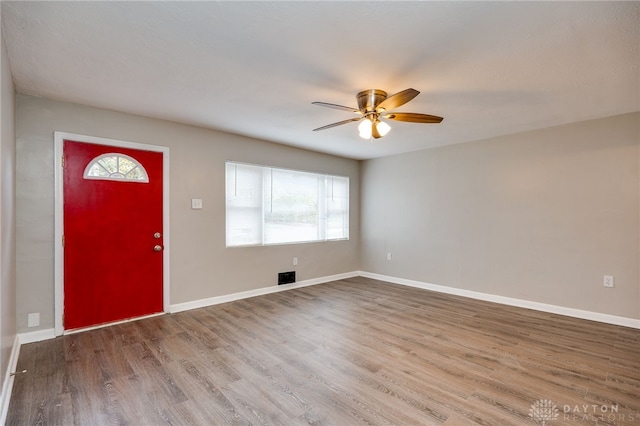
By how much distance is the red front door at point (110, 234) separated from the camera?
3.12 meters

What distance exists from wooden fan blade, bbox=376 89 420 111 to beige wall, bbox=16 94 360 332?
250 centimetres

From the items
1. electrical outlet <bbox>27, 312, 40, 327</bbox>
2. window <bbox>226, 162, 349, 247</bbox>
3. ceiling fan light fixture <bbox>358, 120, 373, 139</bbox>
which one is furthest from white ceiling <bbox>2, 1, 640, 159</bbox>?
electrical outlet <bbox>27, 312, 40, 327</bbox>

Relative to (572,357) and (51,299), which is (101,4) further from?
(572,357)

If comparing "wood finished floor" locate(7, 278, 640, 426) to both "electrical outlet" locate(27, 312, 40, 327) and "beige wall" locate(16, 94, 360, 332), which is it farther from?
"beige wall" locate(16, 94, 360, 332)

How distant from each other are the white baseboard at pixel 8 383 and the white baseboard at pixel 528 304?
491 cm

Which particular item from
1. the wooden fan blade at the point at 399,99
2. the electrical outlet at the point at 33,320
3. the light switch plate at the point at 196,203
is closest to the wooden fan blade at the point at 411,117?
the wooden fan blade at the point at 399,99

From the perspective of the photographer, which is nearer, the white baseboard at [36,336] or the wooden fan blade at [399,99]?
the wooden fan blade at [399,99]

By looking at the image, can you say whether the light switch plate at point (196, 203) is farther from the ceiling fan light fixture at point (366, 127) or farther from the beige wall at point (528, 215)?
the beige wall at point (528, 215)

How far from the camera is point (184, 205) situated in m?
3.88

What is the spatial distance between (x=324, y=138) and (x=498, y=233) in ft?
9.43

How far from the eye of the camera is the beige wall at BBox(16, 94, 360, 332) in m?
2.90

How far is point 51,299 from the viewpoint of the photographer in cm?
300

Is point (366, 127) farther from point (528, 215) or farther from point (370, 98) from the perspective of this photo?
point (528, 215)

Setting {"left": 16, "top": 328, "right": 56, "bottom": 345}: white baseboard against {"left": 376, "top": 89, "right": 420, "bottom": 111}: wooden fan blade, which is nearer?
{"left": 376, "top": 89, "right": 420, "bottom": 111}: wooden fan blade
